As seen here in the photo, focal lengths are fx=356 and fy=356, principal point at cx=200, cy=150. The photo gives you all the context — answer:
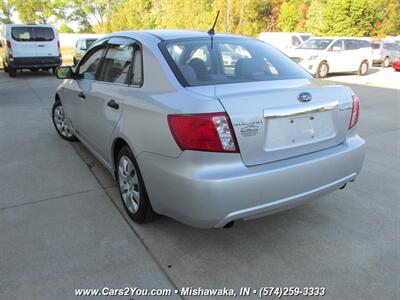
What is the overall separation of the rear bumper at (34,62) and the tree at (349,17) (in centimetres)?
2401

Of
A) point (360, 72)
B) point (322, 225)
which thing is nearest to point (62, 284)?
point (322, 225)

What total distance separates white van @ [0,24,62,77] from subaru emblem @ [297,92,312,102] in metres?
13.7

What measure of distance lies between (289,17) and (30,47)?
104 ft

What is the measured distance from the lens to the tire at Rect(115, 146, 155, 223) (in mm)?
2855

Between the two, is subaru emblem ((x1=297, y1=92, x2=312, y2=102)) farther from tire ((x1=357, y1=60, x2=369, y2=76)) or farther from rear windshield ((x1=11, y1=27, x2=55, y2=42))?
tire ((x1=357, y1=60, x2=369, y2=76))

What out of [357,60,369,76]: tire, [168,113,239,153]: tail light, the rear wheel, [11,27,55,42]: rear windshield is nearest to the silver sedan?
[168,113,239,153]: tail light

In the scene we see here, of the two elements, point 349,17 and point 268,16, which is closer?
point 349,17

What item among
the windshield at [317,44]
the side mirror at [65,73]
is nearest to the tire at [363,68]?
the windshield at [317,44]

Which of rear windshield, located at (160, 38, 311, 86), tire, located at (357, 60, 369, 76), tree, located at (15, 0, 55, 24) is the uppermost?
tree, located at (15, 0, 55, 24)

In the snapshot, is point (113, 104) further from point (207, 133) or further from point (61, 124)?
point (61, 124)

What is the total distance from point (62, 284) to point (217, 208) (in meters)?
1.15

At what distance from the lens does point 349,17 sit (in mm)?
29469

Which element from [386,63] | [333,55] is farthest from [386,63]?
[333,55]

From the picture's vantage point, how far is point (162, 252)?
2699 mm
